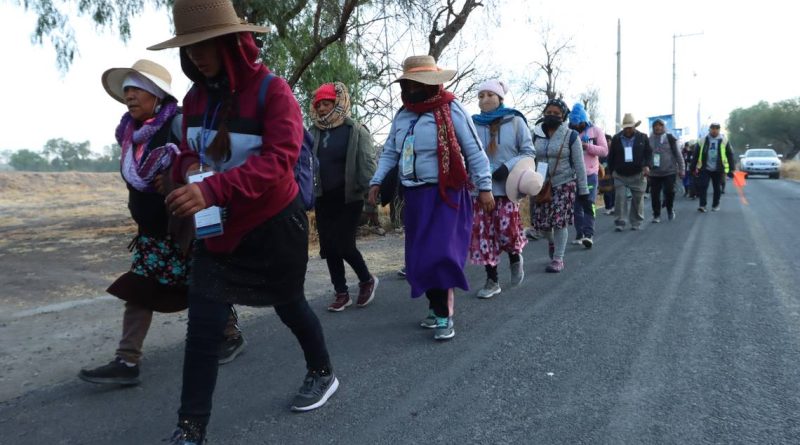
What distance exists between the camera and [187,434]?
238cm

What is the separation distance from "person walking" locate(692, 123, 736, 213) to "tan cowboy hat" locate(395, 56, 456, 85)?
34.2ft

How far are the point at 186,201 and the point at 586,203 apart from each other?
6447 mm

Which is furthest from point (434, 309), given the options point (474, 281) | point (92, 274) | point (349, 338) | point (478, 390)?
point (92, 274)

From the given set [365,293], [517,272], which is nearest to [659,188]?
[517,272]

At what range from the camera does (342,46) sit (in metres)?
10.7

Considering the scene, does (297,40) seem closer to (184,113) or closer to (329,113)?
(329,113)

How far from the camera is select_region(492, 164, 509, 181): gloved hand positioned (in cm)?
512

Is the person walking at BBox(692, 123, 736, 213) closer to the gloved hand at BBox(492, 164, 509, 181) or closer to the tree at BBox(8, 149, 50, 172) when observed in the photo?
the gloved hand at BBox(492, 164, 509, 181)

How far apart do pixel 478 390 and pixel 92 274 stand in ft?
16.3

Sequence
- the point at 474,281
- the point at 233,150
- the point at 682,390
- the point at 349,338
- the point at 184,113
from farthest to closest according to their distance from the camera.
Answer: the point at 474,281 → the point at 349,338 → the point at 682,390 → the point at 184,113 → the point at 233,150

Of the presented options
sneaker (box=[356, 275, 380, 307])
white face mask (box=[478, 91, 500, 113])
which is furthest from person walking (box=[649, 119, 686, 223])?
sneaker (box=[356, 275, 380, 307])

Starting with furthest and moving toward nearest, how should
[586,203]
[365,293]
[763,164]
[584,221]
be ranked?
[763,164], [584,221], [586,203], [365,293]

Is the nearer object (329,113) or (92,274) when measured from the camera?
(329,113)

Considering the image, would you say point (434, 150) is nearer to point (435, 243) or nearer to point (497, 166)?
point (435, 243)
